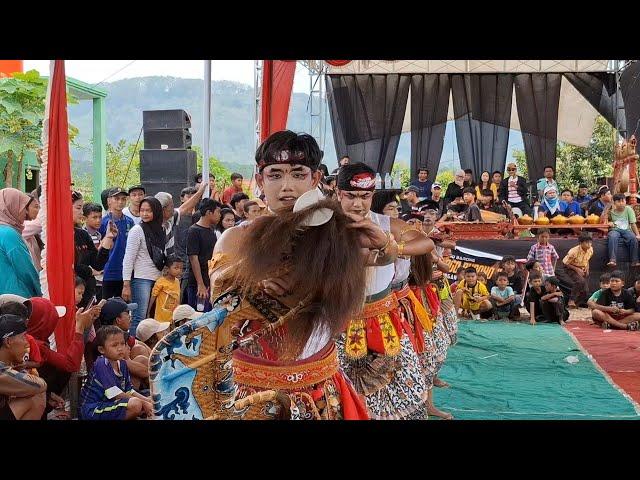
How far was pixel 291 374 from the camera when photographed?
2361 mm

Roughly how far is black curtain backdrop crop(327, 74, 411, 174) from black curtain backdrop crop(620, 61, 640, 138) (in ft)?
14.5

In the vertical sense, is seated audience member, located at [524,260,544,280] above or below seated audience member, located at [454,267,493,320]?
above

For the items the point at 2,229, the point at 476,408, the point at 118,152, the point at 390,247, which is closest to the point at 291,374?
the point at 390,247

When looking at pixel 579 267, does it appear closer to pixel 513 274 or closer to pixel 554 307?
pixel 513 274

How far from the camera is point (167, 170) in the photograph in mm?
11508

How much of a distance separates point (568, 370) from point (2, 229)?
16.2ft

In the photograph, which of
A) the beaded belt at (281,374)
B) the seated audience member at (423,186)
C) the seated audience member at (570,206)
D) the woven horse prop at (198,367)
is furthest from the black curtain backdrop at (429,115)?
the woven horse prop at (198,367)

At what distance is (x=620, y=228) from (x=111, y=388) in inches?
367

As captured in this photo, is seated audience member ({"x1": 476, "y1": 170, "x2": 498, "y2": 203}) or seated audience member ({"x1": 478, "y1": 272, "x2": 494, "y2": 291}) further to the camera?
seated audience member ({"x1": 476, "y1": 170, "x2": 498, "y2": 203})

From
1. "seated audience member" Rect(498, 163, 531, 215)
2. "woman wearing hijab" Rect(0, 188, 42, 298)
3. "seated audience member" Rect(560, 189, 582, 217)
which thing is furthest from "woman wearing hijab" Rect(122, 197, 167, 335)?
"seated audience member" Rect(498, 163, 531, 215)

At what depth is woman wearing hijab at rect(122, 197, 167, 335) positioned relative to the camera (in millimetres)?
6293

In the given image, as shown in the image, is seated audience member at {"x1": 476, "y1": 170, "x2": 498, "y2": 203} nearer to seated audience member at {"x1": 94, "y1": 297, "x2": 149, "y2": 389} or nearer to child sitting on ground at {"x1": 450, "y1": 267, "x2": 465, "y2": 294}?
child sitting on ground at {"x1": 450, "y1": 267, "x2": 465, "y2": 294}

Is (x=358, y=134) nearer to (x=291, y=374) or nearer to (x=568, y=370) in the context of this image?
(x=568, y=370)

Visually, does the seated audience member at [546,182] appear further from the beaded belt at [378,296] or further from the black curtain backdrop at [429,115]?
the beaded belt at [378,296]
